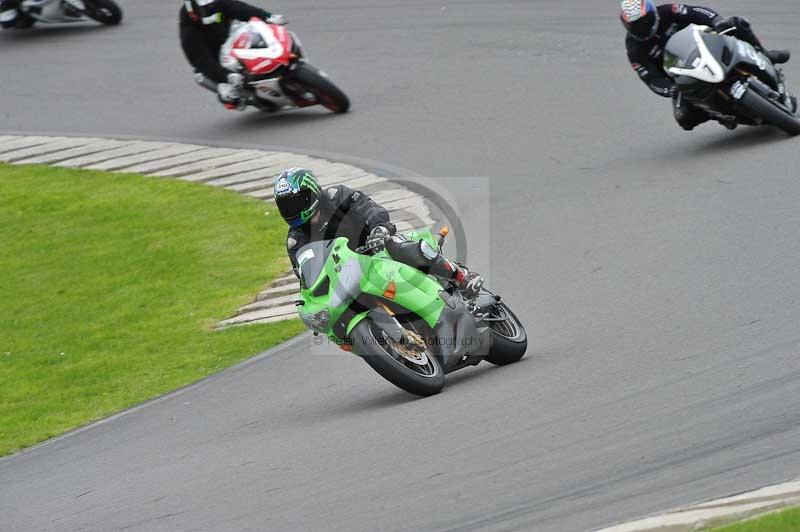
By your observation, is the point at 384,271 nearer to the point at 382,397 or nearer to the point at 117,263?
the point at 382,397

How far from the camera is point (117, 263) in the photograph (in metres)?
13.3

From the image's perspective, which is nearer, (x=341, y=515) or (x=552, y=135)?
(x=341, y=515)

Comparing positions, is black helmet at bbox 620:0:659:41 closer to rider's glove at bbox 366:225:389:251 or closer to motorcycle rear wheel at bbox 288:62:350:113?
motorcycle rear wheel at bbox 288:62:350:113

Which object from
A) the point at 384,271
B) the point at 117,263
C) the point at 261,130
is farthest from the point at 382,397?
the point at 261,130

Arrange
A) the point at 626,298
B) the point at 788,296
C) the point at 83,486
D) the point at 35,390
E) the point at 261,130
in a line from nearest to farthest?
the point at 83,486, the point at 788,296, the point at 626,298, the point at 35,390, the point at 261,130

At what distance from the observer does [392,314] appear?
7.89m

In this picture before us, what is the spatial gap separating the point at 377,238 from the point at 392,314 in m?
0.51

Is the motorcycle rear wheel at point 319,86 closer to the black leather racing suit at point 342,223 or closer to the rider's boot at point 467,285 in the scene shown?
the black leather racing suit at point 342,223

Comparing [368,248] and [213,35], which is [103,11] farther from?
[368,248]

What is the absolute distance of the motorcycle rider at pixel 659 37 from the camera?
1284cm

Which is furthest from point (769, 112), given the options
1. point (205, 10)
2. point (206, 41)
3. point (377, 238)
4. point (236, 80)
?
point (206, 41)

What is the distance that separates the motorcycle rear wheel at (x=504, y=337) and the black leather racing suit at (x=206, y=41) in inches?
343

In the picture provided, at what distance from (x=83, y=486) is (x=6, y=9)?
49.6 ft

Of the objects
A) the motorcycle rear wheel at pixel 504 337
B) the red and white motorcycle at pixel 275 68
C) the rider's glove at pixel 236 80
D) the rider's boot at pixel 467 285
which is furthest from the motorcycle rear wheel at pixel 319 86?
the rider's boot at pixel 467 285
